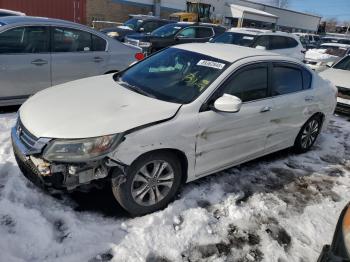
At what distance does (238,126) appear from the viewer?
4059 millimetres

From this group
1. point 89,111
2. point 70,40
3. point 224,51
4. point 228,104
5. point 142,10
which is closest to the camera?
point 89,111

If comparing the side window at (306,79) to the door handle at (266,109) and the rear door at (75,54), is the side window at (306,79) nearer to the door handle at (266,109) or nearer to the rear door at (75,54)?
the door handle at (266,109)

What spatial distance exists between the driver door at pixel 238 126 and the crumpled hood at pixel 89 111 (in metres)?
0.49

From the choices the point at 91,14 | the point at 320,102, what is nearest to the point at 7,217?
the point at 320,102

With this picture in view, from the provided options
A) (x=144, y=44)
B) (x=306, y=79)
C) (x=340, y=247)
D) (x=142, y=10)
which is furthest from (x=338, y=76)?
(x=142, y=10)

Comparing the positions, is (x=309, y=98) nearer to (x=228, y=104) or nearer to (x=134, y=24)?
(x=228, y=104)

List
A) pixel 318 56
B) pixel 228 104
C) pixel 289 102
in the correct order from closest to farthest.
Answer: pixel 228 104, pixel 289 102, pixel 318 56

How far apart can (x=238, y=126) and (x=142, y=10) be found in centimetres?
3406

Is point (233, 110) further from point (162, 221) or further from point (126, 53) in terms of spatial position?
point (126, 53)

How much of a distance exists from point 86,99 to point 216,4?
42805 millimetres

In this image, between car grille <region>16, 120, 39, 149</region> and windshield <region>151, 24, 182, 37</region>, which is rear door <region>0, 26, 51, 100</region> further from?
windshield <region>151, 24, 182, 37</region>

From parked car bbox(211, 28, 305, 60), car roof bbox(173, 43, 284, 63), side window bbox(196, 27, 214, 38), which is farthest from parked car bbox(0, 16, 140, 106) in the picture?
side window bbox(196, 27, 214, 38)

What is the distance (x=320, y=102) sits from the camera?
5.42 metres

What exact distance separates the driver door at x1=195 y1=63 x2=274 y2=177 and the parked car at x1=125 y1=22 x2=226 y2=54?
821cm
